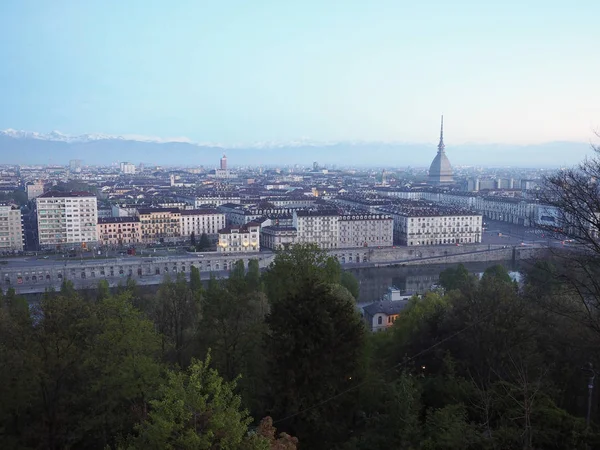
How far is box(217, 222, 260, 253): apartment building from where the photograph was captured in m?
28.1

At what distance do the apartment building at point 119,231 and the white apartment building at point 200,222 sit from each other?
296 centimetres

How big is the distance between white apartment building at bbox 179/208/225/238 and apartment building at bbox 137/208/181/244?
19.8 inches

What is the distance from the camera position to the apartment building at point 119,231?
105 feet

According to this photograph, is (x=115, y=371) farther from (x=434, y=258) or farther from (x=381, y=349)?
(x=434, y=258)

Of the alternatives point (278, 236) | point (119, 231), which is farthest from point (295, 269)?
point (119, 231)

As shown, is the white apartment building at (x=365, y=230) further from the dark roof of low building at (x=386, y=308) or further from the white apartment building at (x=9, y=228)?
the white apartment building at (x=9, y=228)

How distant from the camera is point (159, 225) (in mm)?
33750

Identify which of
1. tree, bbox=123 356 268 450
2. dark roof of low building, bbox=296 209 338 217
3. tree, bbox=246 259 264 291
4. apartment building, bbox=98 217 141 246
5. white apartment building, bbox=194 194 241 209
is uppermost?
tree, bbox=123 356 268 450

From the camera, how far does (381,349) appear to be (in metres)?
10.1

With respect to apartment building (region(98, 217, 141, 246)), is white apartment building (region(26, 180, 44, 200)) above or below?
above

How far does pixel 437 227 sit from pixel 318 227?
7.99 metres

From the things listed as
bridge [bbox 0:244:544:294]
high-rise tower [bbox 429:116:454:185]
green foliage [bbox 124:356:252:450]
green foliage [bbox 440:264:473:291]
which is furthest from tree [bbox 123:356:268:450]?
high-rise tower [bbox 429:116:454:185]

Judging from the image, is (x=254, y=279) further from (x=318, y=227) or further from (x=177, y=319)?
(x=318, y=227)

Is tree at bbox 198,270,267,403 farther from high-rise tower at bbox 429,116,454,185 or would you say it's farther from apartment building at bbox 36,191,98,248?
high-rise tower at bbox 429,116,454,185
